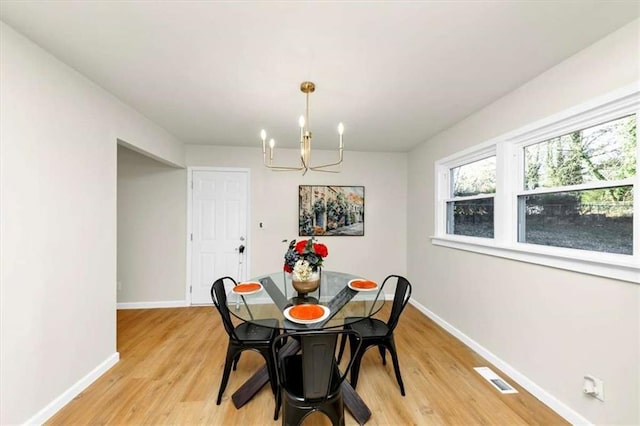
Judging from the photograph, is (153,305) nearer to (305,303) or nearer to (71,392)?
(71,392)

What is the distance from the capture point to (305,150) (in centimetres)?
209

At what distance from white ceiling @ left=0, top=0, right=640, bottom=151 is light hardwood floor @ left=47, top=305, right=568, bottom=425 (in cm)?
242

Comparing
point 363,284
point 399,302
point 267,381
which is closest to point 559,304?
point 399,302

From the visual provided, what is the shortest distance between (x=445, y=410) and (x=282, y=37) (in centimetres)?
268

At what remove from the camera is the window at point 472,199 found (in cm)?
271

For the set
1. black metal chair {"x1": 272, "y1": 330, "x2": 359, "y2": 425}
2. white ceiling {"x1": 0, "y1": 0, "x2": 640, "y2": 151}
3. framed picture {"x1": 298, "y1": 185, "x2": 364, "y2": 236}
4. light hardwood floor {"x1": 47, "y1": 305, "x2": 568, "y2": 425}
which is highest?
white ceiling {"x1": 0, "y1": 0, "x2": 640, "y2": 151}

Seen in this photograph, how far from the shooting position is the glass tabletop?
5.26 feet

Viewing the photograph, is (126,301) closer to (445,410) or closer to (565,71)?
(445,410)

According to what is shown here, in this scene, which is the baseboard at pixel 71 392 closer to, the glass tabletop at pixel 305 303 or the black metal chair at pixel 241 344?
the black metal chair at pixel 241 344

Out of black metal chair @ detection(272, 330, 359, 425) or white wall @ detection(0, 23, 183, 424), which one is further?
white wall @ detection(0, 23, 183, 424)

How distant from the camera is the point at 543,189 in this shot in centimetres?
208

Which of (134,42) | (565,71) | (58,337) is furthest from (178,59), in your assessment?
(565,71)

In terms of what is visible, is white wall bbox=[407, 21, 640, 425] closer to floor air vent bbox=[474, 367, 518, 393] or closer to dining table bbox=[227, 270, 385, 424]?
floor air vent bbox=[474, 367, 518, 393]

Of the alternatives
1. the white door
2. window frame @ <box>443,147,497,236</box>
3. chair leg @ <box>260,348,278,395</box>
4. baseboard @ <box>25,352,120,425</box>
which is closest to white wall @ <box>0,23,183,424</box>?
baseboard @ <box>25,352,120,425</box>
